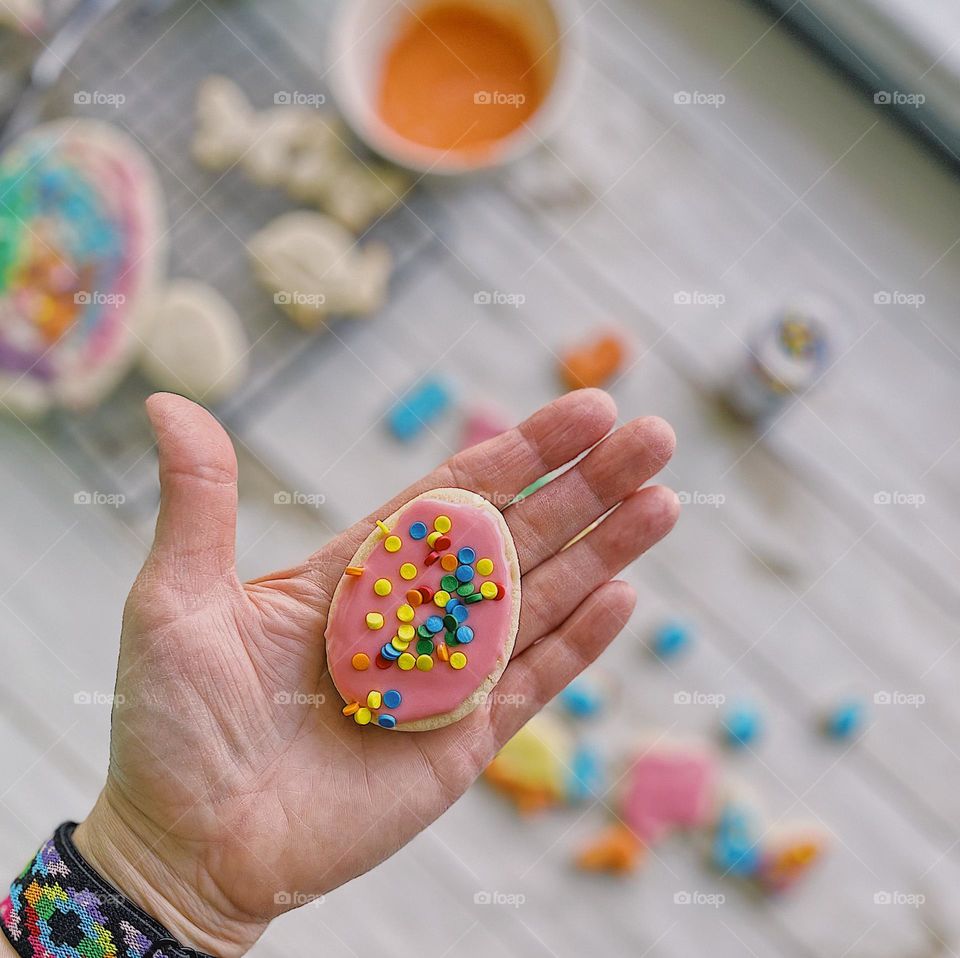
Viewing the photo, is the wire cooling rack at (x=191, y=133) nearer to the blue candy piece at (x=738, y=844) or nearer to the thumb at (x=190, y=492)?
the thumb at (x=190, y=492)

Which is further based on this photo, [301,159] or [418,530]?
[301,159]

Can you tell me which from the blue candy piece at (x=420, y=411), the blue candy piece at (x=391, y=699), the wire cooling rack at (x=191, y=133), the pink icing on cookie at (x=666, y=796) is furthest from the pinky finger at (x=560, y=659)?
the wire cooling rack at (x=191, y=133)

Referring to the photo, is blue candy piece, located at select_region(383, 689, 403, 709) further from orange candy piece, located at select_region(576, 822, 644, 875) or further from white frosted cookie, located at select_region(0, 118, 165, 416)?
white frosted cookie, located at select_region(0, 118, 165, 416)

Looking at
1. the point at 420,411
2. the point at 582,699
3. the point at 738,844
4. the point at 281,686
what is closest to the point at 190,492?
the point at 281,686

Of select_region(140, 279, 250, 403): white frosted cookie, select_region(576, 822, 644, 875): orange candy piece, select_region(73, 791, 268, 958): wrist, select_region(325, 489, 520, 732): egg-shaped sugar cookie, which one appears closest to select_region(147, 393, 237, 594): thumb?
select_region(325, 489, 520, 732): egg-shaped sugar cookie

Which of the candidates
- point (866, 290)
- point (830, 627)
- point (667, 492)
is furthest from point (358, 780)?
point (866, 290)

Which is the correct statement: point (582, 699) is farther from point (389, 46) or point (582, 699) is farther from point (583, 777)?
point (389, 46)
